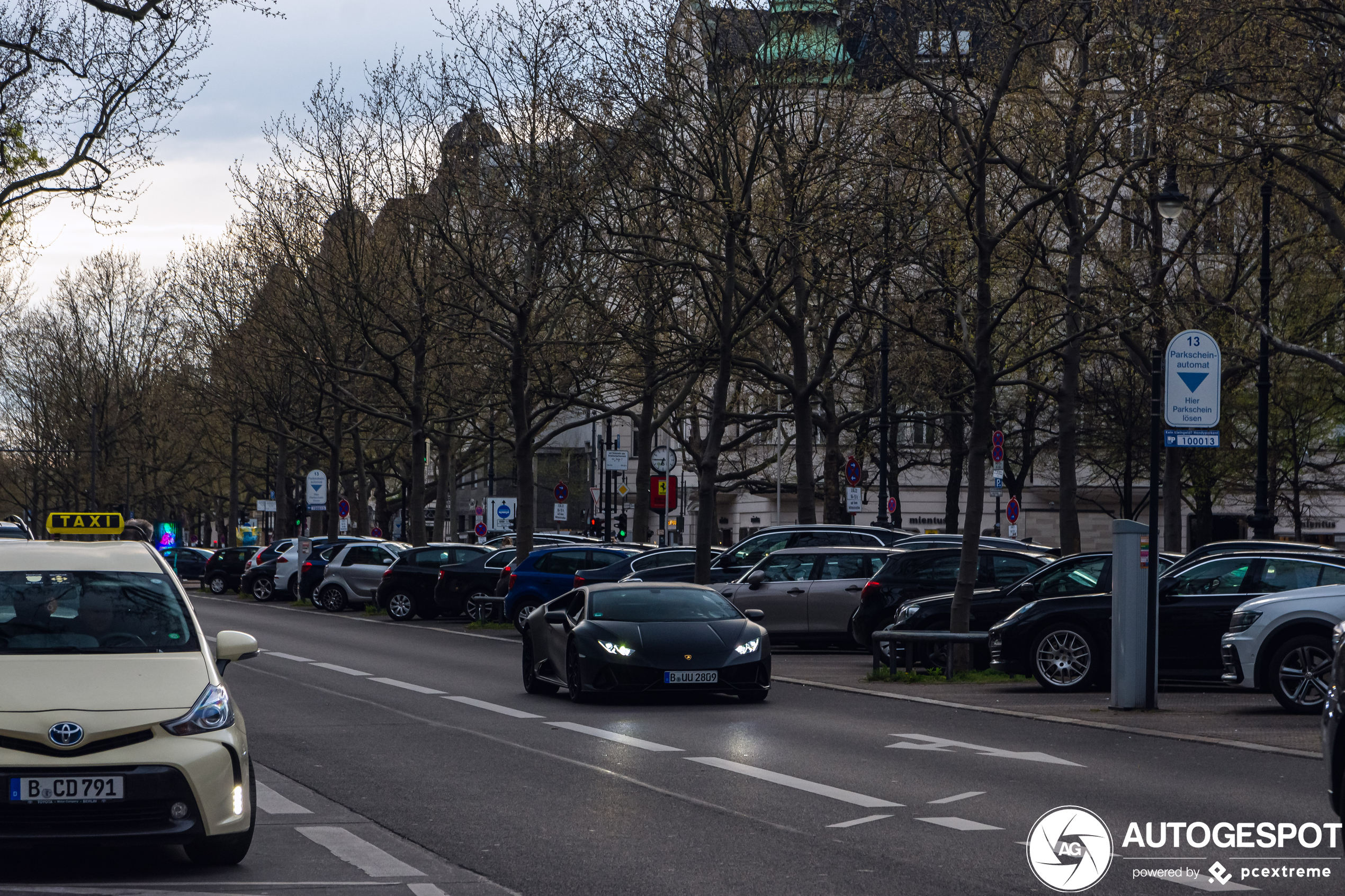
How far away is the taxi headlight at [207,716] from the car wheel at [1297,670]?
1116 centimetres

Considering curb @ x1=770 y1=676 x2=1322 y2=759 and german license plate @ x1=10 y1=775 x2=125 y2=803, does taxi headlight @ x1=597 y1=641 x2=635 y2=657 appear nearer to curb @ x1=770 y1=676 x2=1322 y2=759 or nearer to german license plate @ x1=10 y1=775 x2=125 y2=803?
curb @ x1=770 y1=676 x2=1322 y2=759

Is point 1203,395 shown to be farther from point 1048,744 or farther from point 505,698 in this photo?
point 505,698

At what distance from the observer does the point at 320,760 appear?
1288cm

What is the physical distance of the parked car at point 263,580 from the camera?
51.9 m

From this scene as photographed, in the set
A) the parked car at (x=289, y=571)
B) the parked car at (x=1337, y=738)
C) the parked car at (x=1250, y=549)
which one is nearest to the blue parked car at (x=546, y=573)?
the parked car at (x=1250, y=549)

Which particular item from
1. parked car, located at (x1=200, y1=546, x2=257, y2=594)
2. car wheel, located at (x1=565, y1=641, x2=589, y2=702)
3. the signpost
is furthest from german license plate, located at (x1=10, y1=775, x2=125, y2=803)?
parked car, located at (x1=200, y1=546, x2=257, y2=594)

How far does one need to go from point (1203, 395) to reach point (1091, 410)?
33868mm

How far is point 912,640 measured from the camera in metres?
20.4

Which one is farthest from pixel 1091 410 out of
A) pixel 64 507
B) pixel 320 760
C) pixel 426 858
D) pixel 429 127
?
pixel 64 507

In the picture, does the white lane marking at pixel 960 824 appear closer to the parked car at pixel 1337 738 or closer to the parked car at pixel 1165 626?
the parked car at pixel 1337 738

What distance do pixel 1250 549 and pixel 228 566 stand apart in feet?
144

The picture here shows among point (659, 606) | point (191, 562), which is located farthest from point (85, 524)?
point (191, 562)

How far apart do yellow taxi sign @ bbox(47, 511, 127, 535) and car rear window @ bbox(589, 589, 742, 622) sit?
8799 millimetres

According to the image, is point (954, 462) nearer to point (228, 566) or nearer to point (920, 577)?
point (228, 566)
